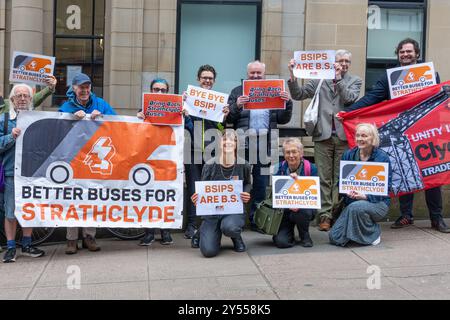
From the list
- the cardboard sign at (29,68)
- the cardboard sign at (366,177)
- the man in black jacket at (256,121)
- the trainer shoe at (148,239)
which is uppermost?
the cardboard sign at (29,68)

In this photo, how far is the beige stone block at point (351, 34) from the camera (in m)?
11.9

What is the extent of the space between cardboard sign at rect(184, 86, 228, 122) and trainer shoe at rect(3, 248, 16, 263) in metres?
2.56

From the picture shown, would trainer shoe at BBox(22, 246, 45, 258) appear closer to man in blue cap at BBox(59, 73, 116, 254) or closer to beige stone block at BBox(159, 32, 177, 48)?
man in blue cap at BBox(59, 73, 116, 254)

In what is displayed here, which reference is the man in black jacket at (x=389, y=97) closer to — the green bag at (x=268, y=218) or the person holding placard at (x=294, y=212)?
the person holding placard at (x=294, y=212)

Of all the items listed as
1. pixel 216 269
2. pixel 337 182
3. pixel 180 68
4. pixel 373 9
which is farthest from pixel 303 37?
pixel 216 269

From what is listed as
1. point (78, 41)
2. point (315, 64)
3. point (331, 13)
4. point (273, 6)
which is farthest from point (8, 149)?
point (331, 13)

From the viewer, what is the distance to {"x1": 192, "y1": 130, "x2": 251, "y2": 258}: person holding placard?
7305 millimetres

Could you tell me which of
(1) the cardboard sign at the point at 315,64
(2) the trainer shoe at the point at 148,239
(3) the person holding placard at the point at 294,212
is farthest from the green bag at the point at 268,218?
(1) the cardboard sign at the point at 315,64

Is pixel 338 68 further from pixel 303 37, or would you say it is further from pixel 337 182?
pixel 303 37

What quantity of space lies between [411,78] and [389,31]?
14.7 ft

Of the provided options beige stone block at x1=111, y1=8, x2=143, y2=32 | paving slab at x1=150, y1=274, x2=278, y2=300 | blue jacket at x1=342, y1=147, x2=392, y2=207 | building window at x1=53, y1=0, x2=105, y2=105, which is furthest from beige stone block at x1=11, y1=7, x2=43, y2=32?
paving slab at x1=150, y1=274, x2=278, y2=300

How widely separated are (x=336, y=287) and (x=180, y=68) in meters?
7.10

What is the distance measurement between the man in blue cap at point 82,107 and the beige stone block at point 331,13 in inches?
210

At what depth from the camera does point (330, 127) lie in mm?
8258
